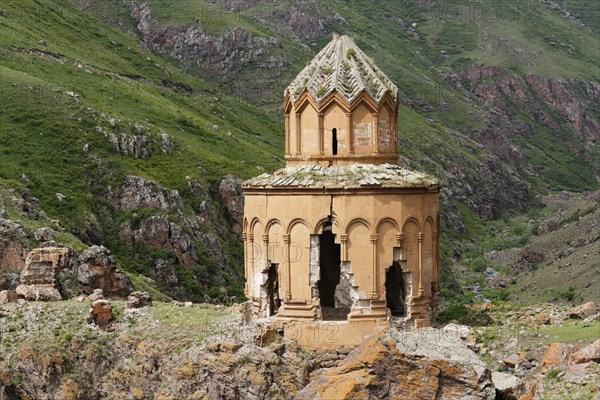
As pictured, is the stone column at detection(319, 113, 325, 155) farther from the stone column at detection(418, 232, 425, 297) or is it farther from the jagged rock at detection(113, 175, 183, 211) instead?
the jagged rock at detection(113, 175, 183, 211)

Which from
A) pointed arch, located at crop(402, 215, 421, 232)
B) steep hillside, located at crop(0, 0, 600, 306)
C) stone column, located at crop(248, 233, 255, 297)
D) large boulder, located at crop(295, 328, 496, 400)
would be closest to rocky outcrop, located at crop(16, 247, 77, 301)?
stone column, located at crop(248, 233, 255, 297)

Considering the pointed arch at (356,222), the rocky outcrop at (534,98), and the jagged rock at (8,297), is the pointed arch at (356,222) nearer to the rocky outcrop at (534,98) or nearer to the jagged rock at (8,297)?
Result: the jagged rock at (8,297)

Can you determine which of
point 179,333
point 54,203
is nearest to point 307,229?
point 179,333

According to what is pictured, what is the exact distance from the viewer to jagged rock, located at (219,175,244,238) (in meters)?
82.3

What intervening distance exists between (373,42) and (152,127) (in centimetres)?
10618

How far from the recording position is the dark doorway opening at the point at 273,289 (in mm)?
22312

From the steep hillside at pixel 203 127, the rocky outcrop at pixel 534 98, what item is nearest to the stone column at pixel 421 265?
the steep hillside at pixel 203 127

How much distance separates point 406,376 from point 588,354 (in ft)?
10.5

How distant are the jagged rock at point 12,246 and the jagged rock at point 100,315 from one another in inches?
665

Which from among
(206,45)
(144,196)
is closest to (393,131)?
(144,196)

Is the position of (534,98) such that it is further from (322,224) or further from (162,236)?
(322,224)

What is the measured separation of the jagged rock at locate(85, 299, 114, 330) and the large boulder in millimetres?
6093

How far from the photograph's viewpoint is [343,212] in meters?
21.2

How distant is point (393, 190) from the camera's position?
2130cm
